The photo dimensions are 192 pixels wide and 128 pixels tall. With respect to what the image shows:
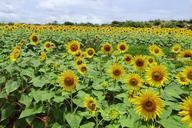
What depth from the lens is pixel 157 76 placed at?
180 inches

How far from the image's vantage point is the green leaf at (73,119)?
4895mm

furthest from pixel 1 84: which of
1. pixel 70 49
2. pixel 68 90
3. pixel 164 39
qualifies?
pixel 164 39

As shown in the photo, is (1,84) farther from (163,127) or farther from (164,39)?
(164,39)

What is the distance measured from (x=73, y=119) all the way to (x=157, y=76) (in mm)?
982

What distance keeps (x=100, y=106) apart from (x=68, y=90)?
35 centimetres

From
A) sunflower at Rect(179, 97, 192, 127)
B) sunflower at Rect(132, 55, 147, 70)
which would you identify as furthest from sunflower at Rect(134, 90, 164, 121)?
sunflower at Rect(132, 55, 147, 70)

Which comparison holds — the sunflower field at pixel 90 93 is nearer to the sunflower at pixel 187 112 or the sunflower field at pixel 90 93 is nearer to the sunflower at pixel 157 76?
the sunflower at pixel 157 76

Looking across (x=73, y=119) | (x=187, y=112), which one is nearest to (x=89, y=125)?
(x=73, y=119)

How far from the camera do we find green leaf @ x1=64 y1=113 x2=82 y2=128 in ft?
16.1

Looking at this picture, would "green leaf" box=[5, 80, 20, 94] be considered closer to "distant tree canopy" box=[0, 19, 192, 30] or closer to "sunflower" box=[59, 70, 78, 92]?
"sunflower" box=[59, 70, 78, 92]

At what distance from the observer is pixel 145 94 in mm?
3795

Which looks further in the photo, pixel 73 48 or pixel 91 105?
pixel 73 48

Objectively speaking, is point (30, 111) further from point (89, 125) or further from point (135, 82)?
point (135, 82)

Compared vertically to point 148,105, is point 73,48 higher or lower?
lower
